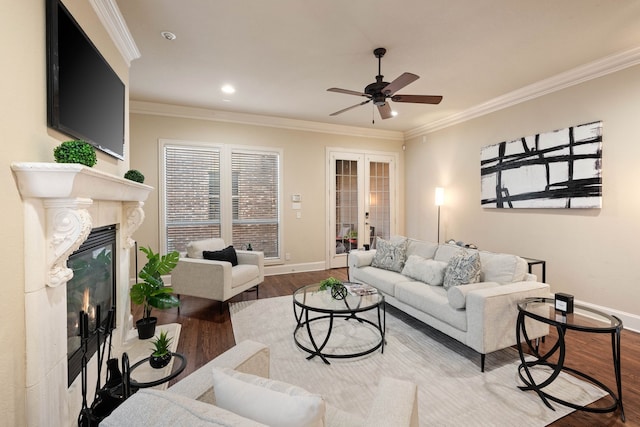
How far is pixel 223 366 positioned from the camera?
4.26 feet

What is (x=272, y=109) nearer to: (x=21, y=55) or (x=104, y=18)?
(x=104, y=18)

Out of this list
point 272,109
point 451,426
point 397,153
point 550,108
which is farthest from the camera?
point 397,153

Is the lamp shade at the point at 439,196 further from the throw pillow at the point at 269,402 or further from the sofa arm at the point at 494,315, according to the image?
the throw pillow at the point at 269,402

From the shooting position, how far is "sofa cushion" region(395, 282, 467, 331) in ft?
8.20

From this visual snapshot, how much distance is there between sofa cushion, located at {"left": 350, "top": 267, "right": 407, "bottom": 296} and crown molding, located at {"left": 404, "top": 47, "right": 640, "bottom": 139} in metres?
3.07

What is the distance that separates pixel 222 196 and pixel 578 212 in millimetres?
5084

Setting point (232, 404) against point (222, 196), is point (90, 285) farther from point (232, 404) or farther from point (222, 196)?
point (222, 196)

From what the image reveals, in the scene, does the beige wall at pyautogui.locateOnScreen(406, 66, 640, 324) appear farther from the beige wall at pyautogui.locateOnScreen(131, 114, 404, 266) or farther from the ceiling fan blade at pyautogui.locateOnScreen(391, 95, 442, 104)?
the beige wall at pyautogui.locateOnScreen(131, 114, 404, 266)

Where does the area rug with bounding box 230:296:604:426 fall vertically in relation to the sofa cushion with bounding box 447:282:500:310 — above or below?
below

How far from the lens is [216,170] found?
16.6 ft

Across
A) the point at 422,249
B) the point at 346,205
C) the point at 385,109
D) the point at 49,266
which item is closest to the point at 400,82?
the point at 385,109

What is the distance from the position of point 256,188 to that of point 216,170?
2.48 ft

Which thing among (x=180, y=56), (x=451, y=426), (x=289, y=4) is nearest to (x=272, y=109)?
(x=180, y=56)

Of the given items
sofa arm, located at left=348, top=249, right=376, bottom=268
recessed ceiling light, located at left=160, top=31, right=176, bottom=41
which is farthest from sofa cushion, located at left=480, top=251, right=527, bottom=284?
recessed ceiling light, located at left=160, top=31, right=176, bottom=41
